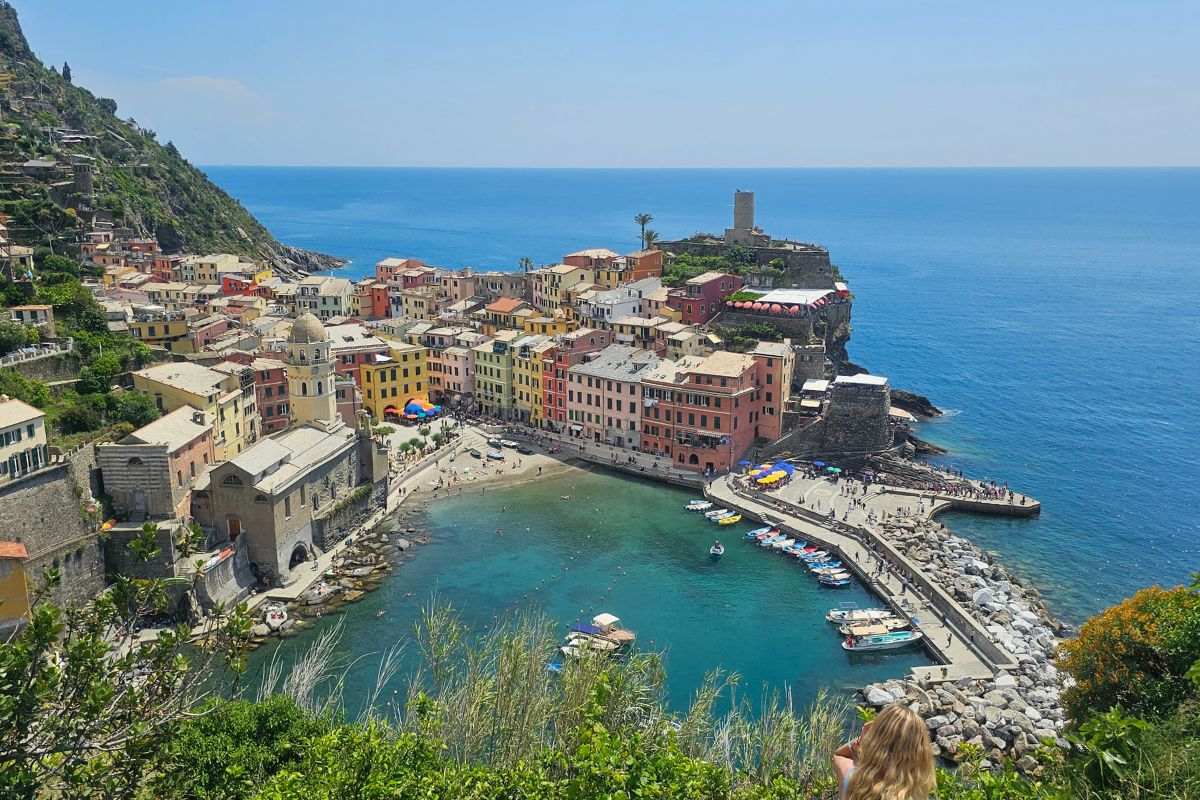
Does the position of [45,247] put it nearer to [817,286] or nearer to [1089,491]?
[817,286]

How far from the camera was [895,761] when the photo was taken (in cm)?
715

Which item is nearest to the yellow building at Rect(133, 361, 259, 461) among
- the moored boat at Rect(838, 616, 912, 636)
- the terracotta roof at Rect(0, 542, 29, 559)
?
the terracotta roof at Rect(0, 542, 29, 559)

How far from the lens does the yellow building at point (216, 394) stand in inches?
1838

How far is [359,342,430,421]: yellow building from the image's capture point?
65.3 m

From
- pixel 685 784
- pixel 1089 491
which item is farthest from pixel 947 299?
pixel 685 784

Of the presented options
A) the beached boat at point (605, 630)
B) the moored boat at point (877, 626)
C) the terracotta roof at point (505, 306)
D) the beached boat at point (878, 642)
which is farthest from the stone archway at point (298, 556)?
the terracotta roof at point (505, 306)

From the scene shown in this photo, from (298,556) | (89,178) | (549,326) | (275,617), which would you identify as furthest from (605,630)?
(89,178)

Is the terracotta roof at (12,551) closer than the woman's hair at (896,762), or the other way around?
the woman's hair at (896,762)

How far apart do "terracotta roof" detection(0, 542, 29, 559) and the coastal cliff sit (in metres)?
46.5

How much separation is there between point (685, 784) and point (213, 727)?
48.5 feet

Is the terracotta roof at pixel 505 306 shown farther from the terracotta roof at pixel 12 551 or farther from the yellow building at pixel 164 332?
the terracotta roof at pixel 12 551

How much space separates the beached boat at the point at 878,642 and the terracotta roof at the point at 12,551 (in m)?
32.3

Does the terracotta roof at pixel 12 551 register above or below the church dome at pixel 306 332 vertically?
below

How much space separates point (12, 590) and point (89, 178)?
66.4 meters
